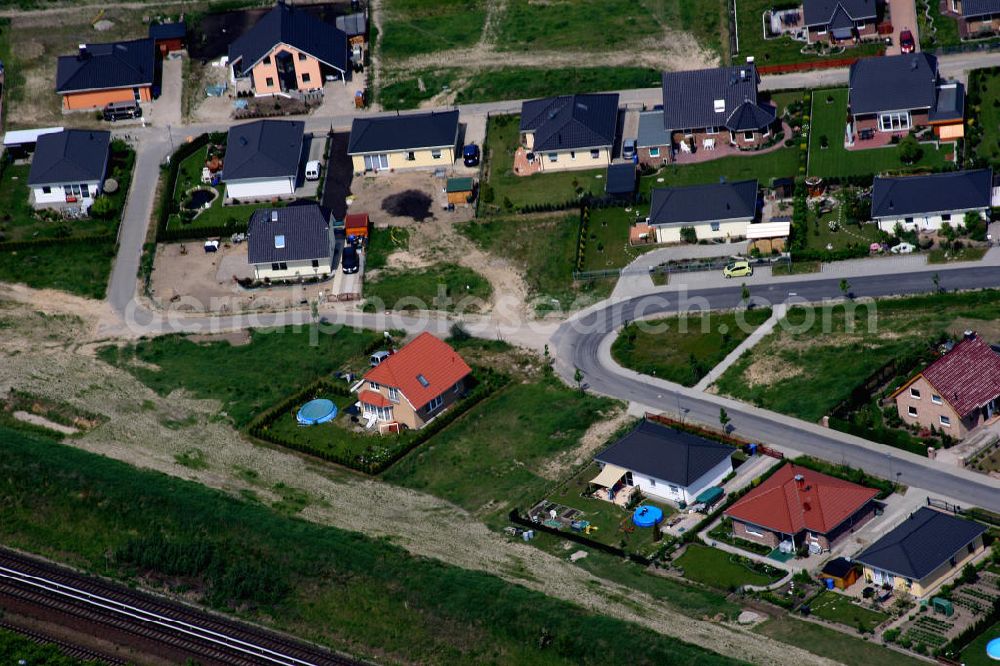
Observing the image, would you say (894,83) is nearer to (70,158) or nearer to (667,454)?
(667,454)

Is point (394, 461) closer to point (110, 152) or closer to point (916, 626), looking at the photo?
point (916, 626)

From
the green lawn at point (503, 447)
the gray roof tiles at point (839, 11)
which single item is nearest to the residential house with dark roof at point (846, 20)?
the gray roof tiles at point (839, 11)

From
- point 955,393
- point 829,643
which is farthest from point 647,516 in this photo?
point 955,393

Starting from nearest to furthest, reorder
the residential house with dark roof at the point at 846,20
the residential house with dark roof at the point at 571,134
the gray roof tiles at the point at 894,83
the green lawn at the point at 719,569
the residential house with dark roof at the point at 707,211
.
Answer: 1. the green lawn at the point at 719,569
2. the residential house with dark roof at the point at 707,211
3. the gray roof tiles at the point at 894,83
4. the residential house with dark roof at the point at 571,134
5. the residential house with dark roof at the point at 846,20

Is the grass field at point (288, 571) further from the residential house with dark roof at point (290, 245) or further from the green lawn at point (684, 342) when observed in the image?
the residential house with dark roof at point (290, 245)

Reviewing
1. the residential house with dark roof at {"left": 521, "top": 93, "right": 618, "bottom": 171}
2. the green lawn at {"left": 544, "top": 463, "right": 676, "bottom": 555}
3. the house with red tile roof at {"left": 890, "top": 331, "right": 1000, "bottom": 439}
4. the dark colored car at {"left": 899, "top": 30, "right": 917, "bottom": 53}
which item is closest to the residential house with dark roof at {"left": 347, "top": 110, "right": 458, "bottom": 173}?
the residential house with dark roof at {"left": 521, "top": 93, "right": 618, "bottom": 171}

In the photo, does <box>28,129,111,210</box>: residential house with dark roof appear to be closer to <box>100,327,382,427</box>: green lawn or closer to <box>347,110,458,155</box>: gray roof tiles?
<box>347,110,458,155</box>: gray roof tiles

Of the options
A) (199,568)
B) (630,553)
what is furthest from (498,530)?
(199,568)
